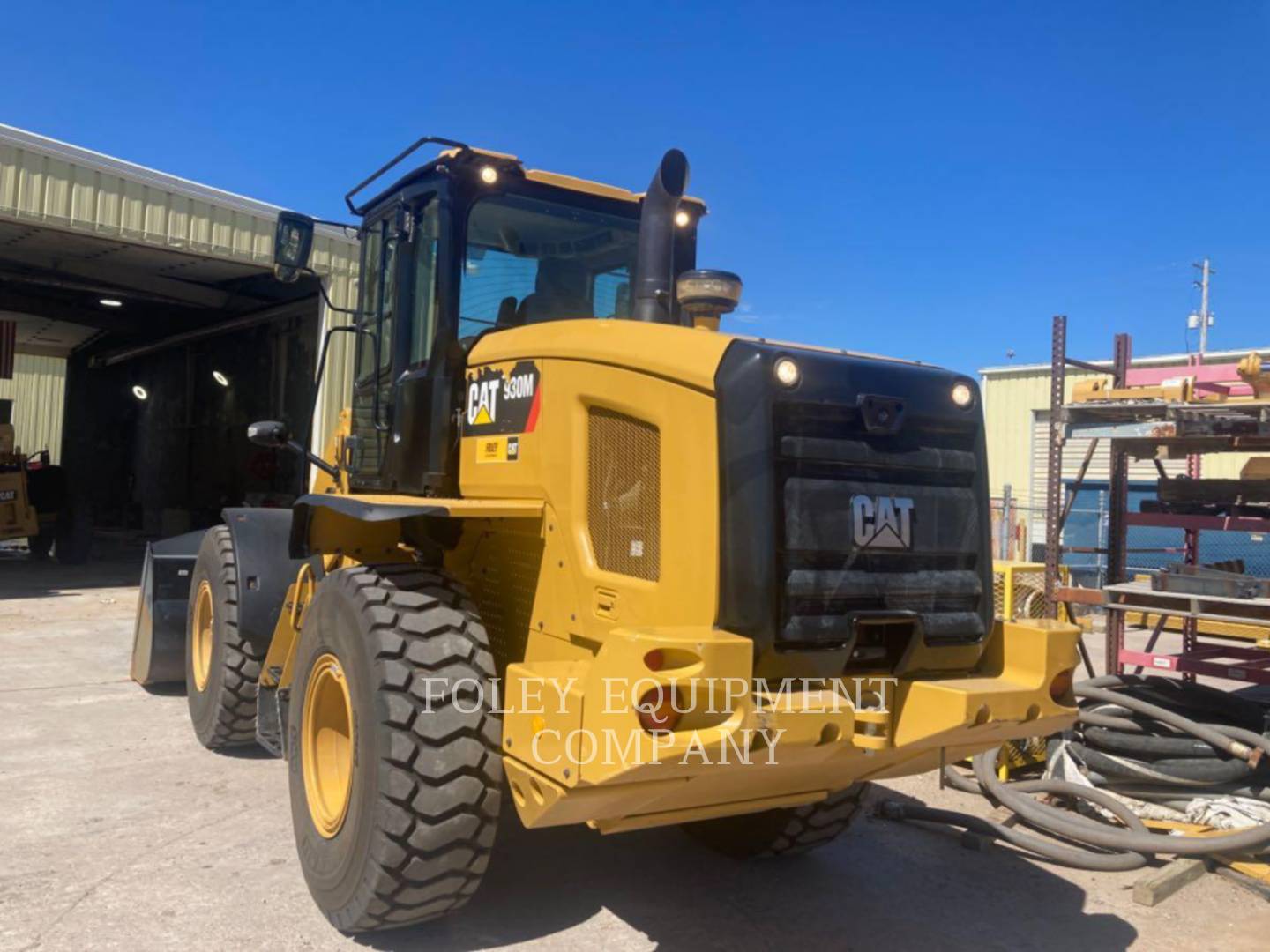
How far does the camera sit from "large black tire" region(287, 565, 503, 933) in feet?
10.6

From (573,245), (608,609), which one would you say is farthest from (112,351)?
(608,609)

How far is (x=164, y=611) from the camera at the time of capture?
695cm

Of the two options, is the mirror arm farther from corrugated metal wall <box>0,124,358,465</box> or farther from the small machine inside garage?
the small machine inside garage

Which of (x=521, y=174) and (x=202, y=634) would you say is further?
(x=202, y=634)

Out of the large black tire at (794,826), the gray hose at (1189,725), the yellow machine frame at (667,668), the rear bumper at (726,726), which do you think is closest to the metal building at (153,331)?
the yellow machine frame at (667,668)

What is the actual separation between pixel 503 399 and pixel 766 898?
91.1 inches

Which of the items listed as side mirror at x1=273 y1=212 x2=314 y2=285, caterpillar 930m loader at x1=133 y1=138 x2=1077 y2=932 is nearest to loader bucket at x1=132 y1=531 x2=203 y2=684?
side mirror at x1=273 y1=212 x2=314 y2=285

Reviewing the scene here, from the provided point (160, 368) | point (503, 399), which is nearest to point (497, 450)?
point (503, 399)

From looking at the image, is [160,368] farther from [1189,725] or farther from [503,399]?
[1189,725]

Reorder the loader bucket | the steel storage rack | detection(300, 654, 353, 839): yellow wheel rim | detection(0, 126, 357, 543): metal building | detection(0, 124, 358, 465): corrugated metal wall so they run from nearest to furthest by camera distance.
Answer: detection(300, 654, 353, 839): yellow wheel rim < the steel storage rack < the loader bucket < detection(0, 124, 358, 465): corrugated metal wall < detection(0, 126, 357, 543): metal building

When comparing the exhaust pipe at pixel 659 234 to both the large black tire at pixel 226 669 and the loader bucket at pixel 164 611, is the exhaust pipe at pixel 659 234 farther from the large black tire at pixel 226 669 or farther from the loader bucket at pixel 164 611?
the loader bucket at pixel 164 611

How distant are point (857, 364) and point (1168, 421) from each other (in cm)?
423

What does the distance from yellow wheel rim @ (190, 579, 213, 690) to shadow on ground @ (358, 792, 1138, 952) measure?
2626 mm

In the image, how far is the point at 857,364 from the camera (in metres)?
3.32
